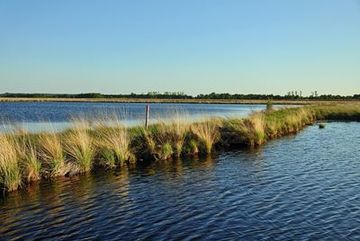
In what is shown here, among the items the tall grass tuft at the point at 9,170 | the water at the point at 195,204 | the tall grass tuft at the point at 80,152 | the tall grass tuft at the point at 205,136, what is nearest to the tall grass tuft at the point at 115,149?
the tall grass tuft at the point at 80,152

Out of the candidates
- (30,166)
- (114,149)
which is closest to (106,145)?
(114,149)

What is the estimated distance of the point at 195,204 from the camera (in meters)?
10.7

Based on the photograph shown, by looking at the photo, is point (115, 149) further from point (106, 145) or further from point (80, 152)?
point (80, 152)

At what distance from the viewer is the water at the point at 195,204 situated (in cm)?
859

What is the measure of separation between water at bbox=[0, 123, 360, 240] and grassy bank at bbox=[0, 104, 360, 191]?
27.7 inches

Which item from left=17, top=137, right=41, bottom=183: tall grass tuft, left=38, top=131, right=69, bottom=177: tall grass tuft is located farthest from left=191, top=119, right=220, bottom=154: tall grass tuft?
left=17, top=137, right=41, bottom=183: tall grass tuft

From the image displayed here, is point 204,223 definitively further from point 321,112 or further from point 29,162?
point 321,112

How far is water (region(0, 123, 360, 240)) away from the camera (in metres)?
8.59

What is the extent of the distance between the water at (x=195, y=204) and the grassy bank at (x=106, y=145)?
0.70m

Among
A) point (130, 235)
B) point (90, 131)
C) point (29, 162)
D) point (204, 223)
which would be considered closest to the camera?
point (130, 235)

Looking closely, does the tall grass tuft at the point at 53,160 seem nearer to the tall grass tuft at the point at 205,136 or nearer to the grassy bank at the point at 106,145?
the grassy bank at the point at 106,145

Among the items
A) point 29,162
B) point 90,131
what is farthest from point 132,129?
point 29,162

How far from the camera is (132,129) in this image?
68.3 ft

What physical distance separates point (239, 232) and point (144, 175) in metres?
6.43
